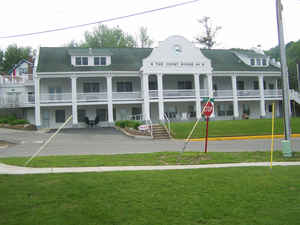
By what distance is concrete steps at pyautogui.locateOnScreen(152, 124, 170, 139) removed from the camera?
23.1 meters

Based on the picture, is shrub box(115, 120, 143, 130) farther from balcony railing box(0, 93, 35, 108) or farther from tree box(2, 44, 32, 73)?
tree box(2, 44, 32, 73)

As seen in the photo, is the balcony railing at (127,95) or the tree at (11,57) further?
the tree at (11,57)

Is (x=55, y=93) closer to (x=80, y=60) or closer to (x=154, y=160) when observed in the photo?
(x=80, y=60)

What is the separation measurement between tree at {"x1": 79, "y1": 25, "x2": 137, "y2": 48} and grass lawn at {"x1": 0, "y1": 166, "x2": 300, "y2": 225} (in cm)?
4986

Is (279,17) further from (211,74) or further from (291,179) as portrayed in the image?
(211,74)

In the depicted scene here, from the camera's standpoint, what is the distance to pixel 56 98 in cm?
3127

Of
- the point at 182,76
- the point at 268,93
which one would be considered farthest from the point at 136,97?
the point at 268,93

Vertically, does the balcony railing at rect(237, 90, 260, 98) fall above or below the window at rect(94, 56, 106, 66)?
below

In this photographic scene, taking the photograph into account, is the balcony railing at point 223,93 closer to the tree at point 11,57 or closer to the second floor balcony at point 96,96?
the second floor balcony at point 96,96

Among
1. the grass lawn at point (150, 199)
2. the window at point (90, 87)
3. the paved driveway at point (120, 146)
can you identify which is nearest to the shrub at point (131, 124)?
the paved driveway at point (120, 146)

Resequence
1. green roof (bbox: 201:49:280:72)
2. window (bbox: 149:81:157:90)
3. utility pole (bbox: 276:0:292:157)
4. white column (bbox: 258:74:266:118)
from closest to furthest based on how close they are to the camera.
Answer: utility pole (bbox: 276:0:292:157) → window (bbox: 149:81:157:90) → white column (bbox: 258:74:266:118) → green roof (bbox: 201:49:280:72)

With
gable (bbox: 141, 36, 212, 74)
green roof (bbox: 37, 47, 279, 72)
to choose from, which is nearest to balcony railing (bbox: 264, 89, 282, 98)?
green roof (bbox: 37, 47, 279, 72)

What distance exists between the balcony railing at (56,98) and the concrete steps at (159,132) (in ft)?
36.7

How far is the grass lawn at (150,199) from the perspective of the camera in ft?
17.3
